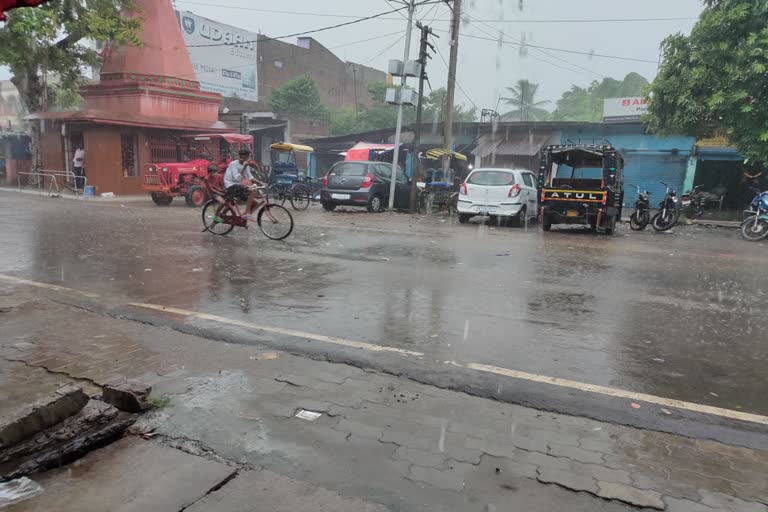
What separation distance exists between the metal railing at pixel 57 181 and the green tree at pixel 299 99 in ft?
58.7

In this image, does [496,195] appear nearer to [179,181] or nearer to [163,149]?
[179,181]

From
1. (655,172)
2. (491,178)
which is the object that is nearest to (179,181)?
(491,178)

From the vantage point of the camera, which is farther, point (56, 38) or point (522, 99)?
point (522, 99)

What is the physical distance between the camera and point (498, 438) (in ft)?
9.91

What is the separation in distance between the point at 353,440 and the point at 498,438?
0.80m

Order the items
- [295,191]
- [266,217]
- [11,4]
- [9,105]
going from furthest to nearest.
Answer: [9,105] < [295,191] < [266,217] < [11,4]

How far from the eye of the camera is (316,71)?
161ft

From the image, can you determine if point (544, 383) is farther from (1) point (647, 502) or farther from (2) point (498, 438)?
(1) point (647, 502)

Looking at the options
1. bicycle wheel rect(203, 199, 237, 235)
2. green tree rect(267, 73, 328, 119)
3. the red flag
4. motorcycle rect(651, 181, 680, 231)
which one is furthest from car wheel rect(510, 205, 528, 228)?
green tree rect(267, 73, 328, 119)

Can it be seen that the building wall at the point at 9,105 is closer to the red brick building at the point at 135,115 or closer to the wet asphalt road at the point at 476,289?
the red brick building at the point at 135,115

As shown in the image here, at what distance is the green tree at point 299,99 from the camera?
37750 mm

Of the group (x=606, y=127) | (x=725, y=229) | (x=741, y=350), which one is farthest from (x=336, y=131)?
(x=741, y=350)

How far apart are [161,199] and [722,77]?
685 inches


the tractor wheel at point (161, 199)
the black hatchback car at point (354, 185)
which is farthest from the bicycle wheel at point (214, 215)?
the tractor wheel at point (161, 199)
